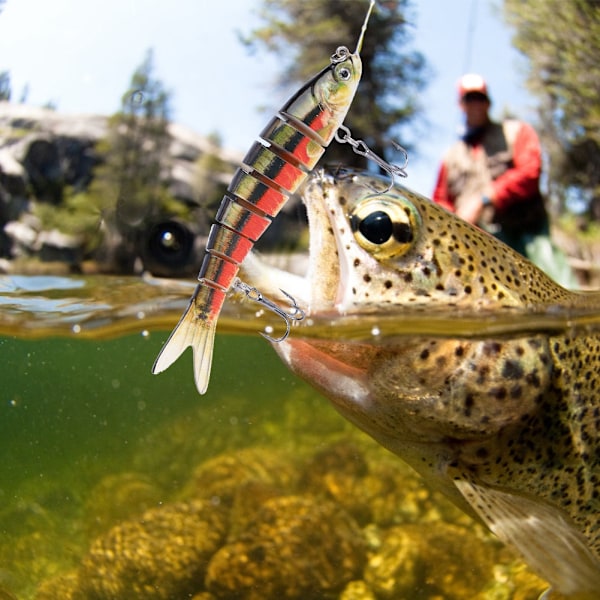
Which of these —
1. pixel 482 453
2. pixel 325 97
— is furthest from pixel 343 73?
pixel 482 453

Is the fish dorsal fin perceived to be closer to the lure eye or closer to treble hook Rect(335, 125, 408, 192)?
treble hook Rect(335, 125, 408, 192)

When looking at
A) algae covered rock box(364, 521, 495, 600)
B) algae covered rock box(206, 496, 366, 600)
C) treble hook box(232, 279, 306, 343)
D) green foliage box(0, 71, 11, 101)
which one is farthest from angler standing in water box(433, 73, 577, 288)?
green foliage box(0, 71, 11, 101)

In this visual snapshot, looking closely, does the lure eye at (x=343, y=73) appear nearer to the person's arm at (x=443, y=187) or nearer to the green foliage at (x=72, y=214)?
the person's arm at (x=443, y=187)

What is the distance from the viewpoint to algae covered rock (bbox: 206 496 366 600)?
3.08 m

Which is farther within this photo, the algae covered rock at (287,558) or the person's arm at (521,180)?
the person's arm at (521,180)

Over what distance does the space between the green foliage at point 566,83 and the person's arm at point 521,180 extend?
915cm

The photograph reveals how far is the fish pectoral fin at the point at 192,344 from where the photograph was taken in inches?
56.3

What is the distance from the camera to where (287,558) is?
3.15 meters

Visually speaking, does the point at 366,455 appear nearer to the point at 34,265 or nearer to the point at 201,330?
the point at 201,330

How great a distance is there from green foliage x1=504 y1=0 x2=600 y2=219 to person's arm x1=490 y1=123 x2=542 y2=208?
915cm

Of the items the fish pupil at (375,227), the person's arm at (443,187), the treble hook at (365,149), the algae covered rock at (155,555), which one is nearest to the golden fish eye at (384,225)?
the fish pupil at (375,227)

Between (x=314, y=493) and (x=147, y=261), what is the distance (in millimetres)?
5570

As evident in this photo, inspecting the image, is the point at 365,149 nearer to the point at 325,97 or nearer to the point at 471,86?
the point at 325,97

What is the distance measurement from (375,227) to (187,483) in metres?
3.03
